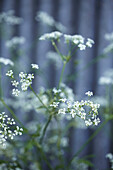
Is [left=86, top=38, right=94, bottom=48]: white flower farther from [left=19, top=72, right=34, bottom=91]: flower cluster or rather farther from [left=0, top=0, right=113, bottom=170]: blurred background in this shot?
[left=0, top=0, right=113, bottom=170]: blurred background

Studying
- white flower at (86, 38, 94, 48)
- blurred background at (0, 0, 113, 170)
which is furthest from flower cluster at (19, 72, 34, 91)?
blurred background at (0, 0, 113, 170)

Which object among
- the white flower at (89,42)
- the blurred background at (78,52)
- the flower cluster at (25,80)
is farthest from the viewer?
the blurred background at (78,52)

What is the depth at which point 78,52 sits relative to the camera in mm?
1666

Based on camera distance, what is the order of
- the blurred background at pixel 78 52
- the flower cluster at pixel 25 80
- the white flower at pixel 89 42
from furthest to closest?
1. the blurred background at pixel 78 52
2. the white flower at pixel 89 42
3. the flower cluster at pixel 25 80

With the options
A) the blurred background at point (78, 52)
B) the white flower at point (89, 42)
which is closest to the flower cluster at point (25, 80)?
the white flower at point (89, 42)

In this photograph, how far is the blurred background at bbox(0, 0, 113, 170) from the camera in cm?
163

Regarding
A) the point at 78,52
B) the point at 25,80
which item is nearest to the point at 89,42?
the point at 25,80

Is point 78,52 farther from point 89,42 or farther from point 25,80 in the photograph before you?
point 25,80

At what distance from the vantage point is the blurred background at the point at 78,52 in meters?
1.63

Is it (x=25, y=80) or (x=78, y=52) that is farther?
(x=78, y=52)

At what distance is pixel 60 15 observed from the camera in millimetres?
1664

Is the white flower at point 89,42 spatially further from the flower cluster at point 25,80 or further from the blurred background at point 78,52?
the blurred background at point 78,52

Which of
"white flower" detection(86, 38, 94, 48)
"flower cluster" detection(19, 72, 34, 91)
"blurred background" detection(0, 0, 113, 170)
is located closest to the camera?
"flower cluster" detection(19, 72, 34, 91)

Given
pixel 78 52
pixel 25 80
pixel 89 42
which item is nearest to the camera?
pixel 25 80
